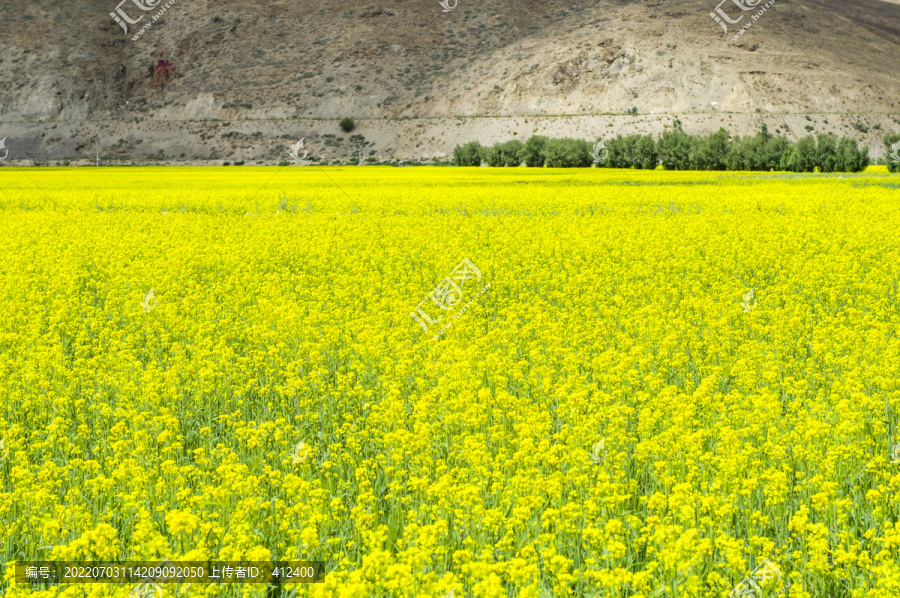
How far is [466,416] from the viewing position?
701 centimetres

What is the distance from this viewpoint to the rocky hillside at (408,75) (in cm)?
10519

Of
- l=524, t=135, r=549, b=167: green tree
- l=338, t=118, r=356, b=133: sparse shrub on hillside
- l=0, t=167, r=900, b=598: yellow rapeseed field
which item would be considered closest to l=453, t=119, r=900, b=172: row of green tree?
l=524, t=135, r=549, b=167: green tree

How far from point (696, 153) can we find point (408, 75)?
66.1 m

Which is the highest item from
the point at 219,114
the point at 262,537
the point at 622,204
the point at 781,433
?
the point at 262,537

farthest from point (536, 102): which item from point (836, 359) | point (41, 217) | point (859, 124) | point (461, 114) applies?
point (836, 359)

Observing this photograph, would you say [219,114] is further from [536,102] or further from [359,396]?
[359,396]

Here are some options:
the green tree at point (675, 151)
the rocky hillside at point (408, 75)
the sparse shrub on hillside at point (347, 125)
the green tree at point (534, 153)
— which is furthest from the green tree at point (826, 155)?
the sparse shrub on hillside at point (347, 125)

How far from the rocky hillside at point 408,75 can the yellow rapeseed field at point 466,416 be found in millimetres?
87166

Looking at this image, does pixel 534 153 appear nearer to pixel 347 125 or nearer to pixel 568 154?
pixel 568 154

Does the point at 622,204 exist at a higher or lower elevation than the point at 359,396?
lower

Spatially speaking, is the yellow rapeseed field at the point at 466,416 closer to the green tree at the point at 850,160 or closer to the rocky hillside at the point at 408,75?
the green tree at the point at 850,160

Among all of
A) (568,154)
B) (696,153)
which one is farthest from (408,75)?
(696,153)

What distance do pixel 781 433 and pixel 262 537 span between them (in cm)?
461

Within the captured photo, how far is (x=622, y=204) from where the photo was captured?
29.6m
